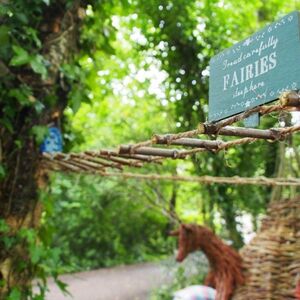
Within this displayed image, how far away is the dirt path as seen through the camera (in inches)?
189

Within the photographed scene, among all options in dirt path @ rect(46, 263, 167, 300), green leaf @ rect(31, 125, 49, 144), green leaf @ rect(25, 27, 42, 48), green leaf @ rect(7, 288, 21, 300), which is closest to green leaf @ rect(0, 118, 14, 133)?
green leaf @ rect(31, 125, 49, 144)

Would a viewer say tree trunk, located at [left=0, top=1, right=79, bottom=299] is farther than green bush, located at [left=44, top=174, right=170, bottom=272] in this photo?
No

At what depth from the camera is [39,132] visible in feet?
6.72

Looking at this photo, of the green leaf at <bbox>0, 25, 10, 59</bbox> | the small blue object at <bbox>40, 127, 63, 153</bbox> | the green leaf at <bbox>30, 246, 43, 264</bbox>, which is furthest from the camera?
the small blue object at <bbox>40, 127, 63, 153</bbox>

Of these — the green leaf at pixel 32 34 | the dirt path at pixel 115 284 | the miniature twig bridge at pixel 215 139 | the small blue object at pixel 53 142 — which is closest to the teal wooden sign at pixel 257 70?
the miniature twig bridge at pixel 215 139

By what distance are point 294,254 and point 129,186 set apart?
276cm

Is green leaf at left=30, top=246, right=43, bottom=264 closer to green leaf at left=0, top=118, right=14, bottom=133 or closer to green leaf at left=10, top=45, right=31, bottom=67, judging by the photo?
green leaf at left=0, top=118, right=14, bottom=133

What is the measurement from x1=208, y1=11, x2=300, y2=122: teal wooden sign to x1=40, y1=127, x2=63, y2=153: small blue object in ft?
4.50

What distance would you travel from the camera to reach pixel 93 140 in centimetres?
547

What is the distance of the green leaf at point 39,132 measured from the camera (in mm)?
2045

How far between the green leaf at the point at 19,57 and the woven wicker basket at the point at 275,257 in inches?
51.7

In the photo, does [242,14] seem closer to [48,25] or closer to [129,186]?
[48,25]

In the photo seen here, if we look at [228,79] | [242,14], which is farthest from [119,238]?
[228,79]

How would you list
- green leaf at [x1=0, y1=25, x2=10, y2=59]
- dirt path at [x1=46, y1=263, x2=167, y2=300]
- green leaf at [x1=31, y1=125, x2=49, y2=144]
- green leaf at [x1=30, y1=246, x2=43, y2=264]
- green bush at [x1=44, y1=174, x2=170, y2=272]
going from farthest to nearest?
green bush at [x1=44, y1=174, x2=170, y2=272], dirt path at [x1=46, y1=263, x2=167, y2=300], green leaf at [x1=31, y1=125, x2=49, y2=144], green leaf at [x1=30, y1=246, x2=43, y2=264], green leaf at [x1=0, y1=25, x2=10, y2=59]
